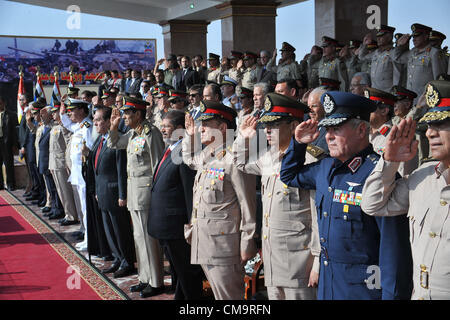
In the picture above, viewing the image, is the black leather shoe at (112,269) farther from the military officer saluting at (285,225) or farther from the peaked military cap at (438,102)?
the peaked military cap at (438,102)

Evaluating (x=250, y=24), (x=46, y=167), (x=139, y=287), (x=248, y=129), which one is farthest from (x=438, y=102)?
(x=250, y=24)

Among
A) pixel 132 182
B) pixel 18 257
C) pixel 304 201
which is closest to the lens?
pixel 304 201

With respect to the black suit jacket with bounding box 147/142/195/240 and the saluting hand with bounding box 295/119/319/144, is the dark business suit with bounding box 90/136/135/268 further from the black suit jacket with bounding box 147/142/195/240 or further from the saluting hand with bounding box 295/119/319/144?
the saluting hand with bounding box 295/119/319/144

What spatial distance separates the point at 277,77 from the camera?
952cm

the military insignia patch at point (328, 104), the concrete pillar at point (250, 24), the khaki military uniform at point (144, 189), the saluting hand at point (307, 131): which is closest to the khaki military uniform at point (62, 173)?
the khaki military uniform at point (144, 189)

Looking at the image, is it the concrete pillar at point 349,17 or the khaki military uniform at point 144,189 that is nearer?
the khaki military uniform at point 144,189

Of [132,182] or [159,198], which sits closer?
[159,198]

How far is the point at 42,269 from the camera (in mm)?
5117

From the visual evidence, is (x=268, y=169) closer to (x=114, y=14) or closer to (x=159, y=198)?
(x=159, y=198)

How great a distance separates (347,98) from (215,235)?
127 centimetres

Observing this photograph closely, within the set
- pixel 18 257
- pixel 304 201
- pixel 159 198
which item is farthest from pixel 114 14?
pixel 304 201

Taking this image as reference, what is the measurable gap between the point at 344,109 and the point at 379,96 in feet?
6.57

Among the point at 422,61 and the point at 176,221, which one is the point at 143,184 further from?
the point at 422,61

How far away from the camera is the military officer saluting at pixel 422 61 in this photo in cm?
691
